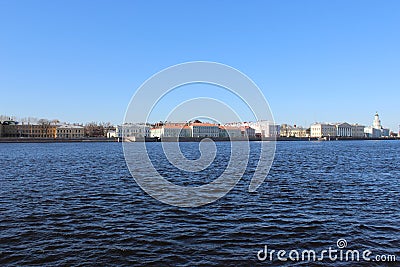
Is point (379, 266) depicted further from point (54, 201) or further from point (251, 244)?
point (54, 201)

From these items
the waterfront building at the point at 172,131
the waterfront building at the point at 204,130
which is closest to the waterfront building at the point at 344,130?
the waterfront building at the point at 204,130

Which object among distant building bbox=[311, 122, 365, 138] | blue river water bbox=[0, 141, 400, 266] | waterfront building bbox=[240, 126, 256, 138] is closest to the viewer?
blue river water bbox=[0, 141, 400, 266]

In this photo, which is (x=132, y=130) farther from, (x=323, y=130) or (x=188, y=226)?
(x=188, y=226)

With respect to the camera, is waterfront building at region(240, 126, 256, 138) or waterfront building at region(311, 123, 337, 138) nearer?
waterfront building at region(240, 126, 256, 138)

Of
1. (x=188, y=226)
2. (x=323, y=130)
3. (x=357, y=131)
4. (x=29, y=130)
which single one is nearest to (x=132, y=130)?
(x=29, y=130)

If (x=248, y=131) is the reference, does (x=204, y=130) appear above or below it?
above

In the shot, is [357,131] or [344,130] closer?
[344,130]

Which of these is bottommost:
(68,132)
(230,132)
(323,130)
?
(230,132)

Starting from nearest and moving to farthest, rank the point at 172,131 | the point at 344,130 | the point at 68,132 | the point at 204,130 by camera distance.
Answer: the point at 68,132 → the point at 172,131 → the point at 204,130 → the point at 344,130

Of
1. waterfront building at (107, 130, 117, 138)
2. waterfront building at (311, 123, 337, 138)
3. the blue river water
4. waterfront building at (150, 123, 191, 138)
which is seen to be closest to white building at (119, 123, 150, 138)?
waterfront building at (107, 130, 117, 138)

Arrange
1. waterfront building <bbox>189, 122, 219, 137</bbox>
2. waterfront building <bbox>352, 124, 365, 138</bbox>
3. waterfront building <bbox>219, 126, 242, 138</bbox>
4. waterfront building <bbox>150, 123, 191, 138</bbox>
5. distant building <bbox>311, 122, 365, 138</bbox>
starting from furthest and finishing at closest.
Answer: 1. waterfront building <bbox>352, 124, 365, 138</bbox>
2. distant building <bbox>311, 122, 365, 138</bbox>
3. waterfront building <bbox>219, 126, 242, 138</bbox>
4. waterfront building <bbox>189, 122, 219, 137</bbox>
5. waterfront building <bbox>150, 123, 191, 138</bbox>

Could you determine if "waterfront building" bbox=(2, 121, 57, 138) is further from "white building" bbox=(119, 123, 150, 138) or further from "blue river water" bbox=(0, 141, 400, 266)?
"blue river water" bbox=(0, 141, 400, 266)

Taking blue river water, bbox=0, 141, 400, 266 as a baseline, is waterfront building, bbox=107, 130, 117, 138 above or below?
above

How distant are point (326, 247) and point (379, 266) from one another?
1299mm
